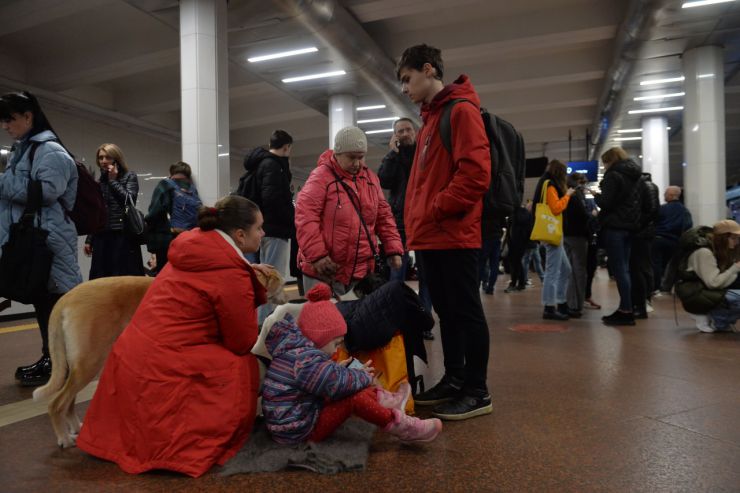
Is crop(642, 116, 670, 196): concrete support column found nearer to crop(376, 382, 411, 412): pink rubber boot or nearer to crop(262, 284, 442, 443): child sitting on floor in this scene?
crop(376, 382, 411, 412): pink rubber boot

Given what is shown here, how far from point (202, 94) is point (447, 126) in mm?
5684

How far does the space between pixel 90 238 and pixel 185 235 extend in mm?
3208

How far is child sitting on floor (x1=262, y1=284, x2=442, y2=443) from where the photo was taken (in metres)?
Answer: 2.30

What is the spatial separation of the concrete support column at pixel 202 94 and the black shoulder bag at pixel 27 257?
4022 millimetres

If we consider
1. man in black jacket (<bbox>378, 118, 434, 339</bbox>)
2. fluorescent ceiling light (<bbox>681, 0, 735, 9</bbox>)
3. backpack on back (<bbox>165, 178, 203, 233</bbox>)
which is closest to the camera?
man in black jacket (<bbox>378, 118, 434, 339</bbox>)

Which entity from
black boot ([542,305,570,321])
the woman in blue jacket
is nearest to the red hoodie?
the woman in blue jacket

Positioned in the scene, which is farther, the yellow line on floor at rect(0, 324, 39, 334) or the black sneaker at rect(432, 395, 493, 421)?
the yellow line on floor at rect(0, 324, 39, 334)

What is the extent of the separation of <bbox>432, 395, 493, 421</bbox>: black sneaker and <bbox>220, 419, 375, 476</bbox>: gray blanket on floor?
0.48 meters

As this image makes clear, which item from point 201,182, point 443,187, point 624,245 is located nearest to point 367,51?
point 201,182

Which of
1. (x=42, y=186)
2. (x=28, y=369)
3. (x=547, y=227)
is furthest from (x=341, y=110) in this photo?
(x=28, y=369)

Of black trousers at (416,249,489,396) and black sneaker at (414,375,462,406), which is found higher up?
black trousers at (416,249,489,396)

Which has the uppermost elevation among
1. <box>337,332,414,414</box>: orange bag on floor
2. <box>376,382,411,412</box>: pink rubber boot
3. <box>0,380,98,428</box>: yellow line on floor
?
<box>337,332,414,414</box>: orange bag on floor

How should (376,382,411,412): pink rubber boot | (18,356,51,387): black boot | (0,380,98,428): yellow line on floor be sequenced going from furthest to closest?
1. (18,356,51,387): black boot
2. (0,380,98,428): yellow line on floor
3. (376,382,411,412): pink rubber boot

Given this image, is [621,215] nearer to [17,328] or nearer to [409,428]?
[409,428]
